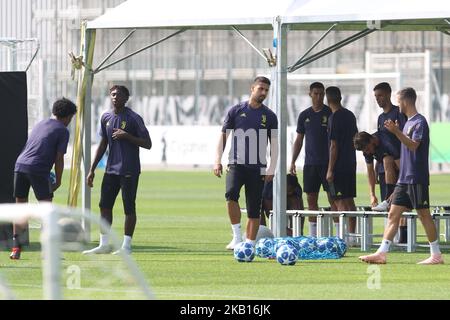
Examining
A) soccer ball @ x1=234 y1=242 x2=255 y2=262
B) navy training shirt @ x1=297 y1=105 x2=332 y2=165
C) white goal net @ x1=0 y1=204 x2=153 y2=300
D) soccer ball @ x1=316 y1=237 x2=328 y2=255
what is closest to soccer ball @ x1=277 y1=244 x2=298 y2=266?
soccer ball @ x1=234 y1=242 x2=255 y2=262

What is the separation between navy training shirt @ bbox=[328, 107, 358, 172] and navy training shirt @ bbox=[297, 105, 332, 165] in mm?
339

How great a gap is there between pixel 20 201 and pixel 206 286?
3.99m

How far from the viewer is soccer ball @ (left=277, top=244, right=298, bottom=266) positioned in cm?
1559

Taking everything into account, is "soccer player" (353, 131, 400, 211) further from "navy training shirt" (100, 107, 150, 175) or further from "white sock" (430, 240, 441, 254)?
"navy training shirt" (100, 107, 150, 175)

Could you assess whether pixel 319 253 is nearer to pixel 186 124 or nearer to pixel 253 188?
pixel 253 188

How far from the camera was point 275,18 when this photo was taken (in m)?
17.3

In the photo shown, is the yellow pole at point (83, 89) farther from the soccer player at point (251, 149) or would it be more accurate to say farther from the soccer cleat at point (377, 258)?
the soccer cleat at point (377, 258)

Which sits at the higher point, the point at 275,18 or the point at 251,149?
the point at 275,18

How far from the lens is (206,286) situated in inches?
525

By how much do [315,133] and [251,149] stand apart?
2.74 meters

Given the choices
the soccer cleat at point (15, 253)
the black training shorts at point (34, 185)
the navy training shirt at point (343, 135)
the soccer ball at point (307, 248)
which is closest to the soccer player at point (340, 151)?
the navy training shirt at point (343, 135)

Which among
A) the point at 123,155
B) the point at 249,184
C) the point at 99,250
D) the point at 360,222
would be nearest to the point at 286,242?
the point at 249,184

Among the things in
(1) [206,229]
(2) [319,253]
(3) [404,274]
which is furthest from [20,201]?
(1) [206,229]

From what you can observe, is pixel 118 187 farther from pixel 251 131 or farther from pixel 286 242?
pixel 286 242
